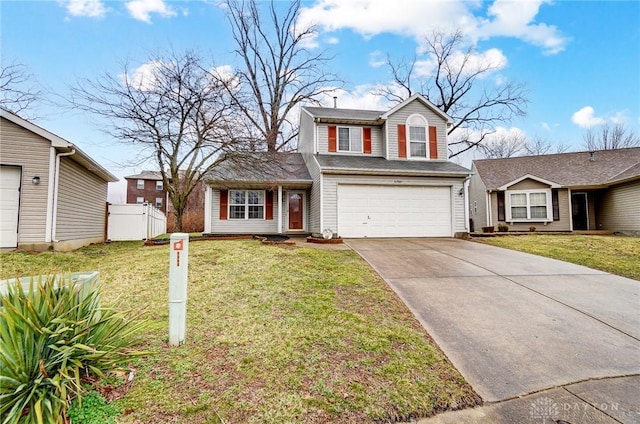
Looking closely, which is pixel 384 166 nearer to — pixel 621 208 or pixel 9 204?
pixel 9 204

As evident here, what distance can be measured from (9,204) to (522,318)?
12613mm

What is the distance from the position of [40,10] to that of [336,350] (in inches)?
482

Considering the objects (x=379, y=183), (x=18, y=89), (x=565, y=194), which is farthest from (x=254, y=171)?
(x=565, y=194)

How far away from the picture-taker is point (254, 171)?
43.3 feet

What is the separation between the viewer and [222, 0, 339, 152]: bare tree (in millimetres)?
23781

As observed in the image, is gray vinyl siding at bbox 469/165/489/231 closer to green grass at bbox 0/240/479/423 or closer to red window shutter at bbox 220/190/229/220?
red window shutter at bbox 220/190/229/220

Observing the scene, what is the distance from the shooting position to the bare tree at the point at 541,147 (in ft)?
102

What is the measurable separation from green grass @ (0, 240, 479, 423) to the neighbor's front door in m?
8.89

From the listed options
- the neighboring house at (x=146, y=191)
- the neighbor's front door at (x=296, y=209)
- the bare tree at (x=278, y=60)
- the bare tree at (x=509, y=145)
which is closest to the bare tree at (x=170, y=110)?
the neighbor's front door at (x=296, y=209)

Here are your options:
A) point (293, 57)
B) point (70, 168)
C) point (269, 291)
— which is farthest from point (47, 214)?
point (293, 57)

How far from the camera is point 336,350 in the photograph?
10.7 ft

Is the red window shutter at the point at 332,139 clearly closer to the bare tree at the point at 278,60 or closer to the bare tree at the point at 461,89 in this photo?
the bare tree at the point at 278,60

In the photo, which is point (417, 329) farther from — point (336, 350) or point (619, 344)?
point (619, 344)

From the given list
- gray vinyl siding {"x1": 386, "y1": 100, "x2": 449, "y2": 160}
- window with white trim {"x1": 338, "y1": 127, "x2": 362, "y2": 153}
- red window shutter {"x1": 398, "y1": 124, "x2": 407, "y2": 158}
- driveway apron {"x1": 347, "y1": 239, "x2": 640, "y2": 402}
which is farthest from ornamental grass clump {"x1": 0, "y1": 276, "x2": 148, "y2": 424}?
red window shutter {"x1": 398, "y1": 124, "x2": 407, "y2": 158}
